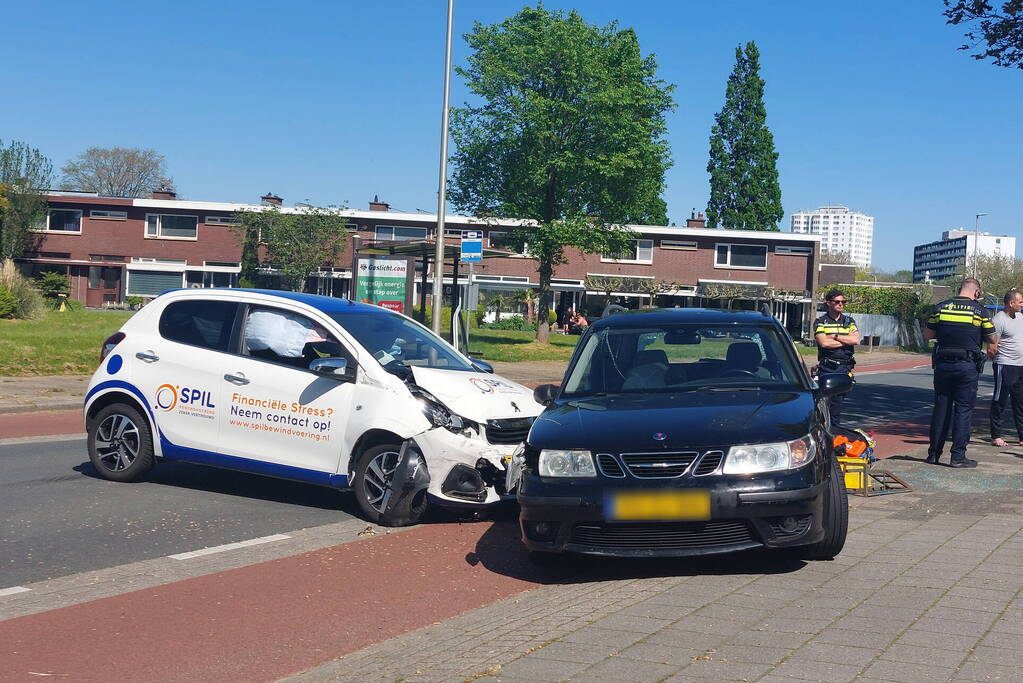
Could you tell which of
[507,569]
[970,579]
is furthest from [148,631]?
[970,579]

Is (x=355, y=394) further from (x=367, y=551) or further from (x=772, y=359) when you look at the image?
(x=772, y=359)

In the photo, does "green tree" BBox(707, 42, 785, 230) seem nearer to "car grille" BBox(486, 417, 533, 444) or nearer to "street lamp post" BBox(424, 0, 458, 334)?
"street lamp post" BBox(424, 0, 458, 334)

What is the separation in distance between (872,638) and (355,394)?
429cm

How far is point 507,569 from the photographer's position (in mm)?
6254

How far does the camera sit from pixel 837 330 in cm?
1033

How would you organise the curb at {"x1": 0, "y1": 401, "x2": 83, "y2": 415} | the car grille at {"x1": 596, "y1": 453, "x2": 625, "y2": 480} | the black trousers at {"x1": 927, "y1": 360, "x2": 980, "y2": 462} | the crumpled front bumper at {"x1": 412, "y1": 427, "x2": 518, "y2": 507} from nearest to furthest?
1. the car grille at {"x1": 596, "y1": 453, "x2": 625, "y2": 480}
2. the crumpled front bumper at {"x1": 412, "y1": 427, "x2": 518, "y2": 507}
3. the black trousers at {"x1": 927, "y1": 360, "x2": 980, "y2": 462}
4. the curb at {"x1": 0, "y1": 401, "x2": 83, "y2": 415}

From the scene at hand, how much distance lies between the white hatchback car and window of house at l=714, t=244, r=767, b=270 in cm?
5383

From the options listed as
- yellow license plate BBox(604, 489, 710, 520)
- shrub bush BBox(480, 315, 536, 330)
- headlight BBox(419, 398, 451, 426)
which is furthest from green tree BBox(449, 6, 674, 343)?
yellow license plate BBox(604, 489, 710, 520)

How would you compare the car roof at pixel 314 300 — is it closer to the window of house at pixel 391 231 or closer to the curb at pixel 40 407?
the curb at pixel 40 407

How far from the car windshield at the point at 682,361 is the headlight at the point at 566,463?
3.44 feet

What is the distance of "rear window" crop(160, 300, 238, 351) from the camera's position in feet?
27.6

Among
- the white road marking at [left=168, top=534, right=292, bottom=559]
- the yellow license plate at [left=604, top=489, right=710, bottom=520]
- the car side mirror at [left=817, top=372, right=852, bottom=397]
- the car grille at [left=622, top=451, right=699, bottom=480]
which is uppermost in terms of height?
the car side mirror at [left=817, top=372, right=852, bottom=397]

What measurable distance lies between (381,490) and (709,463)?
2.79 m

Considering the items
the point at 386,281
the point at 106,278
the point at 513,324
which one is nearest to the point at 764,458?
the point at 386,281
